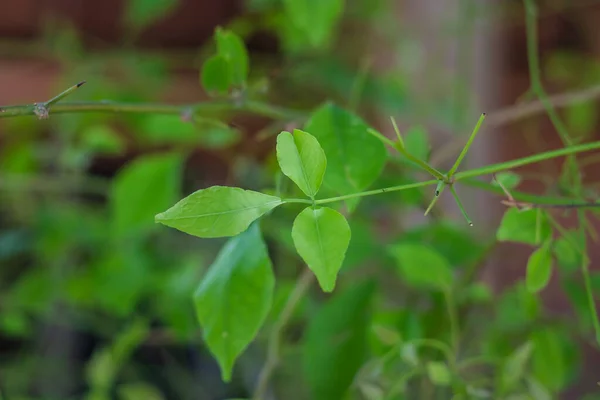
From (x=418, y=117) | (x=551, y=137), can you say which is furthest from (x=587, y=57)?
(x=418, y=117)

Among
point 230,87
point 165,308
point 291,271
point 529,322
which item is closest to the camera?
point 230,87

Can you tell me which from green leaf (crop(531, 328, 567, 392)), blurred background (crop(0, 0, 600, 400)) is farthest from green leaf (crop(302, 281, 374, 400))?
green leaf (crop(531, 328, 567, 392))

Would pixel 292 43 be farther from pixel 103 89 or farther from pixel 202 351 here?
pixel 202 351

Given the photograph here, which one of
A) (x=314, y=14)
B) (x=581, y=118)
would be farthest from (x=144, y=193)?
(x=581, y=118)

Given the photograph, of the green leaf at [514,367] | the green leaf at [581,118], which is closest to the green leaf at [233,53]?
the green leaf at [514,367]

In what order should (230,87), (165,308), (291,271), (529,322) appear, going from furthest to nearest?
(291,271) → (165,308) → (529,322) → (230,87)

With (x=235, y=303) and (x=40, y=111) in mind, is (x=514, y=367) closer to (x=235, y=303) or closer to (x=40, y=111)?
(x=235, y=303)

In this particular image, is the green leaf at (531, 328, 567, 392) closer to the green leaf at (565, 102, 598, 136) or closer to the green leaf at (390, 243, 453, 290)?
the green leaf at (390, 243, 453, 290)
